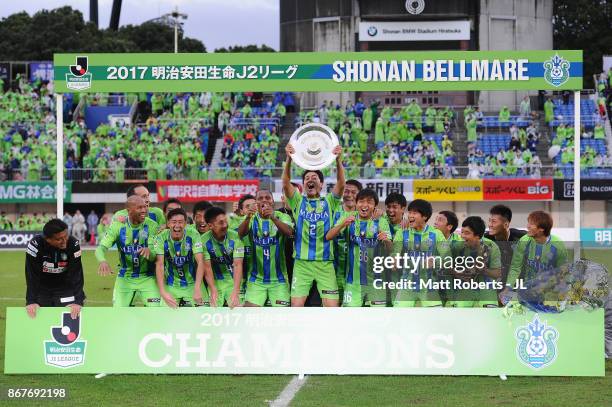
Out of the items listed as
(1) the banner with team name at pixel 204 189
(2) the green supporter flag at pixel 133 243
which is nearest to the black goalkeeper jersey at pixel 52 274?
(2) the green supporter flag at pixel 133 243

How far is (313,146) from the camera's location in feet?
36.6

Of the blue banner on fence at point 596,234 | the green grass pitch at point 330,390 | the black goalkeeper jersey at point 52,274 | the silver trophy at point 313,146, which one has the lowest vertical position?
the green grass pitch at point 330,390

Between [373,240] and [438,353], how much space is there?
56.5 inches

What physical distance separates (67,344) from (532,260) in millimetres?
4728

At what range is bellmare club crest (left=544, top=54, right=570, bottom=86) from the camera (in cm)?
1492

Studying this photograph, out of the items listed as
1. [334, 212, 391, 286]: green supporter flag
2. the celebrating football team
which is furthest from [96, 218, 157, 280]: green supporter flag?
[334, 212, 391, 286]: green supporter flag

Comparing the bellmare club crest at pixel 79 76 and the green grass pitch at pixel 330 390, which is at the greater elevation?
the bellmare club crest at pixel 79 76

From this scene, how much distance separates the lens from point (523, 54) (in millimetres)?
14852

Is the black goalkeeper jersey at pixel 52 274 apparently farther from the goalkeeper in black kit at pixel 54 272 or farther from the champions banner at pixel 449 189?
the champions banner at pixel 449 189

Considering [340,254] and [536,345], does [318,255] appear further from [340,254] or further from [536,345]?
[536,345]

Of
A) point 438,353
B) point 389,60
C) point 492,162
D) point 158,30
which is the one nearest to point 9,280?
point 389,60

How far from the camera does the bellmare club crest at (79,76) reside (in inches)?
605

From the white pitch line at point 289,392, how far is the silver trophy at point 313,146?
233 cm

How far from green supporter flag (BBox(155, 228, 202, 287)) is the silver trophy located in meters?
1.40
